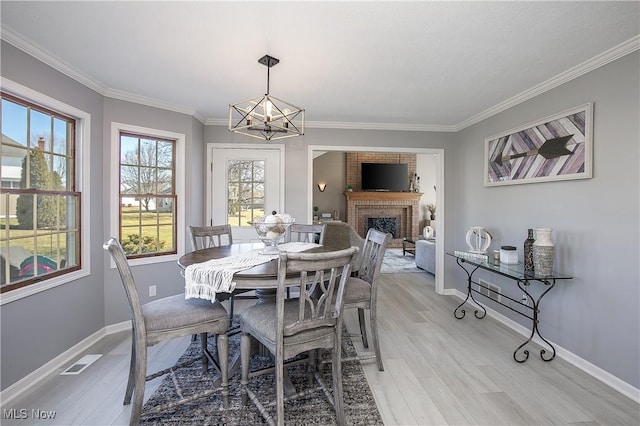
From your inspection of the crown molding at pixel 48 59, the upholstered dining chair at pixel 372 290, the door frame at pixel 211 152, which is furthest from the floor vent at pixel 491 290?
the crown molding at pixel 48 59

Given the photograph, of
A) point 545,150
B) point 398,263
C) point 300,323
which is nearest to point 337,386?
point 300,323

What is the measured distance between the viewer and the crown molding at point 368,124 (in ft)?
6.78

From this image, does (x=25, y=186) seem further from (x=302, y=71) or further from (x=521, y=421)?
(x=521, y=421)

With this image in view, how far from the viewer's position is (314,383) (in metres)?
2.10

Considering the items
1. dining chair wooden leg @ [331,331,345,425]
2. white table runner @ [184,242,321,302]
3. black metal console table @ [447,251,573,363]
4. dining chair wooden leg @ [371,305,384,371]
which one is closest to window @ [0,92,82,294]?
white table runner @ [184,242,321,302]

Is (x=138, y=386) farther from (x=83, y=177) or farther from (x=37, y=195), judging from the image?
(x=83, y=177)

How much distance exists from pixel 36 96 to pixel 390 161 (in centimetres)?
768

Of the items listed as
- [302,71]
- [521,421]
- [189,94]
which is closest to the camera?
[521,421]

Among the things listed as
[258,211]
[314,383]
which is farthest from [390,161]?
[314,383]

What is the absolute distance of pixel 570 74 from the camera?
250cm

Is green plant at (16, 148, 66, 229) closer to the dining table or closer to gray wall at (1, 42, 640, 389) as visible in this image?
gray wall at (1, 42, 640, 389)

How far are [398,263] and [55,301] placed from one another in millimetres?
5505

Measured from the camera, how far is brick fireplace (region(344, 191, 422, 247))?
329 inches

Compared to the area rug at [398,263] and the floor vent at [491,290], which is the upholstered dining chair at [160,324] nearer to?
the floor vent at [491,290]
